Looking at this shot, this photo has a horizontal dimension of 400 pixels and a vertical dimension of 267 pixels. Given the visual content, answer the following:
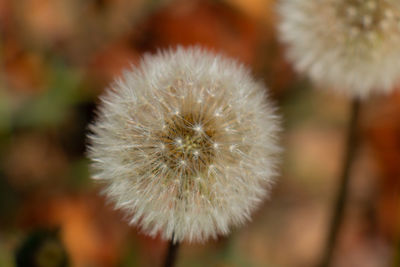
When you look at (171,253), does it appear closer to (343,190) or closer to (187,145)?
(187,145)

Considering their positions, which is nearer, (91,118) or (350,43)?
(350,43)

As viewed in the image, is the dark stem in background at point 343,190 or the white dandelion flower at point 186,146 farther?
the dark stem in background at point 343,190

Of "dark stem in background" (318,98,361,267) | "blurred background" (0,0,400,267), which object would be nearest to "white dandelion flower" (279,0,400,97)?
"dark stem in background" (318,98,361,267)

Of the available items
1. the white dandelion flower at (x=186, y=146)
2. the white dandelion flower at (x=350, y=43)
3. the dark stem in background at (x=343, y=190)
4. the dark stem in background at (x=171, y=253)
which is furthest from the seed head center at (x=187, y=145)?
the dark stem in background at (x=343, y=190)

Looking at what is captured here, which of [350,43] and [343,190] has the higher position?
[350,43]

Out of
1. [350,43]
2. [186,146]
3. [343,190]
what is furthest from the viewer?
[343,190]

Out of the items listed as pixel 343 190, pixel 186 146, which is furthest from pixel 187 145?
pixel 343 190

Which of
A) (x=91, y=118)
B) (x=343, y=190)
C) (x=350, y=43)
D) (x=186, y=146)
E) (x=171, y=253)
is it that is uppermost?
(x=350, y=43)

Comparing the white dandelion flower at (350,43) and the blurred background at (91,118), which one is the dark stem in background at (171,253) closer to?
the blurred background at (91,118)
